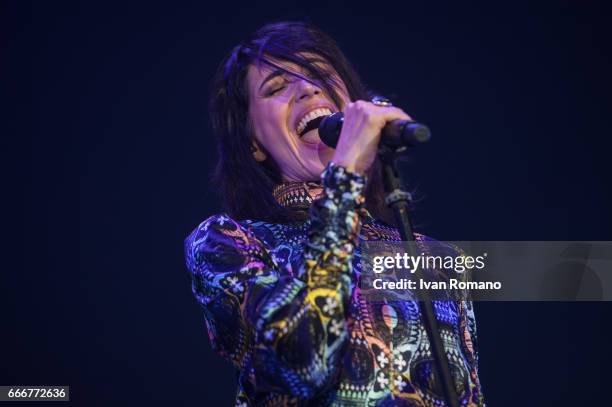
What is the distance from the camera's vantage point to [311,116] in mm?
1559

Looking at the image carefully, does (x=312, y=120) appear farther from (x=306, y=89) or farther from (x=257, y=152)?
(x=257, y=152)

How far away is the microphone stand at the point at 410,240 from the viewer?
3.34 ft

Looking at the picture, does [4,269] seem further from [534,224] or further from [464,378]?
[534,224]

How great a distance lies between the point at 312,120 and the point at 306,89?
7 centimetres

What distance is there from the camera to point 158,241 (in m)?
2.80

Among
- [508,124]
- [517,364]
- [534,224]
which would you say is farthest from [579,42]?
[517,364]

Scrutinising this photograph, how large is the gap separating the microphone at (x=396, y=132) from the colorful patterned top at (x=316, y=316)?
0.29 feet

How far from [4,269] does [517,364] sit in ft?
6.90

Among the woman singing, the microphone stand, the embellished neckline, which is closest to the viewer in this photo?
the microphone stand

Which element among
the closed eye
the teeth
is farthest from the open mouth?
the closed eye

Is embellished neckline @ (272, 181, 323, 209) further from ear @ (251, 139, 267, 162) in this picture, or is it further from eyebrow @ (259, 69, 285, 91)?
eyebrow @ (259, 69, 285, 91)

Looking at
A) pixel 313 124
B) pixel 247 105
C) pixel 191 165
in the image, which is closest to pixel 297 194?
pixel 313 124

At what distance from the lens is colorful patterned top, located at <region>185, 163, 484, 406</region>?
1.11m

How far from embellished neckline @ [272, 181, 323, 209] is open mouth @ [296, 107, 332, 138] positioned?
0.38 ft
